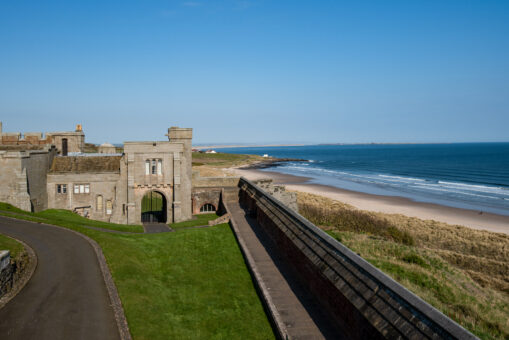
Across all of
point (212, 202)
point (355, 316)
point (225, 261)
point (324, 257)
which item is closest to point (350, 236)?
point (212, 202)

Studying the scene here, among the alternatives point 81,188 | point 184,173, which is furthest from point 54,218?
point 184,173

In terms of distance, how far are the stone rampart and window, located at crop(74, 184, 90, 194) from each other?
79.0 ft

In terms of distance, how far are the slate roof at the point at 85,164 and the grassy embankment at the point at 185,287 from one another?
576 inches

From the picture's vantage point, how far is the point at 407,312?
7.77 meters

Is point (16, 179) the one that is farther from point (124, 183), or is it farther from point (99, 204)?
point (124, 183)

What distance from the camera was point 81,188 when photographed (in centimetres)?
3372

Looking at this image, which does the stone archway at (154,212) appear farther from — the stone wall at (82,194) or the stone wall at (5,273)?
the stone wall at (5,273)

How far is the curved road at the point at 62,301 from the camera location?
1036 centimetres

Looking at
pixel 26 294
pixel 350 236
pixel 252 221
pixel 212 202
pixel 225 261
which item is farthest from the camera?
pixel 212 202

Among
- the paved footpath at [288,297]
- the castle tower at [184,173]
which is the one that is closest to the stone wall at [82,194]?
the castle tower at [184,173]

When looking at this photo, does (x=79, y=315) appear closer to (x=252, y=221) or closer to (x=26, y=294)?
(x=26, y=294)

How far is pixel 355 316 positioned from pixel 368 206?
4543 cm

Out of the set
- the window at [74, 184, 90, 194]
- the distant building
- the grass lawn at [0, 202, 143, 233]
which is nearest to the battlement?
the distant building

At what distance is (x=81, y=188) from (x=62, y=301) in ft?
78.5
